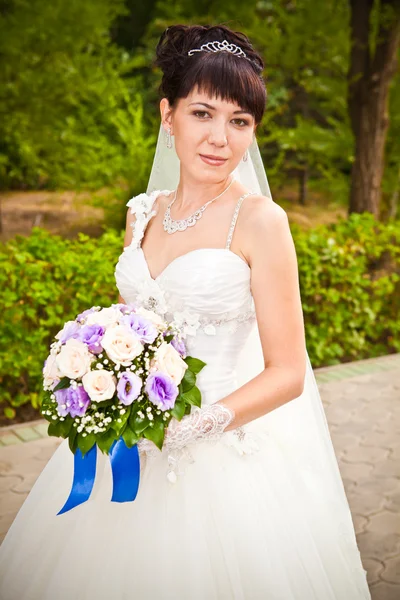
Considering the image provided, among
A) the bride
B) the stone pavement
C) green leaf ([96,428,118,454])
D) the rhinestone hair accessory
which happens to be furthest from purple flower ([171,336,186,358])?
the stone pavement

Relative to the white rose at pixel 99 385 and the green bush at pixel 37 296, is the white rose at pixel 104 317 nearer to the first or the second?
the white rose at pixel 99 385

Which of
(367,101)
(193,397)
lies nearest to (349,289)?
(367,101)

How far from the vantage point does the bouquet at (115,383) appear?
7.50ft

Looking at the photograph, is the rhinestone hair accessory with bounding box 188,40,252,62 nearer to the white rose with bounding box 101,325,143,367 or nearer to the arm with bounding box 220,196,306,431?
the arm with bounding box 220,196,306,431

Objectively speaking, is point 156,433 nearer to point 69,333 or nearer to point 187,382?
point 187,382

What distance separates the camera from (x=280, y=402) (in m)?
2.59

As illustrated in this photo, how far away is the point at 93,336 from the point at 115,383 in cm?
17

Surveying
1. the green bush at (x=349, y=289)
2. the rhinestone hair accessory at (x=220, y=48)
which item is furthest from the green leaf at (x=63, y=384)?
the green bush at (x=349, y=289)

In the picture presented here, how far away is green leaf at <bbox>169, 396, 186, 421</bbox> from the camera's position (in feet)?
7.73

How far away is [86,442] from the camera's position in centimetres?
237

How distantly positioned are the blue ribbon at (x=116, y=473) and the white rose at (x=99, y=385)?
0.27 m

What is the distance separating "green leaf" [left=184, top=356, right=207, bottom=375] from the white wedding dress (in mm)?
213

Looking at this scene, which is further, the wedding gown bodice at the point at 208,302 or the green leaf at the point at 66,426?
the wedding gown bodice at the point at 208,302

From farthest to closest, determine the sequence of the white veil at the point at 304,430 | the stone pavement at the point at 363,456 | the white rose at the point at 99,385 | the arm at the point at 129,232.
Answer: the stone pavement at the point at 363,456 → the arm at the point at 129,232 → the white veil at the point at 304,430 → the white rose at the point at 99,385
